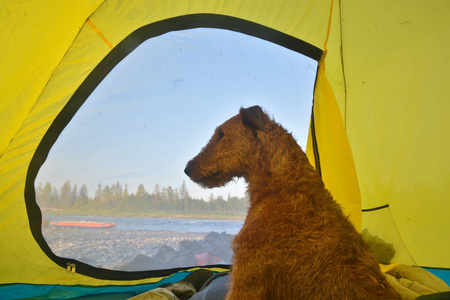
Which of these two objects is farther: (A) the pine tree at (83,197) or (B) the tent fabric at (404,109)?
(A) the pine tree at (83,197)

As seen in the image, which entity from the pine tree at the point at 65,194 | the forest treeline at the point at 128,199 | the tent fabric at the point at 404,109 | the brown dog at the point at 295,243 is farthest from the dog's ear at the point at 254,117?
the pine tree at the point at 65,194

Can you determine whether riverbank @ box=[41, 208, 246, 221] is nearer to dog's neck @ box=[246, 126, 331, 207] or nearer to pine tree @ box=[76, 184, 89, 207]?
pine tree @ box=[76, 184, 89, 207]

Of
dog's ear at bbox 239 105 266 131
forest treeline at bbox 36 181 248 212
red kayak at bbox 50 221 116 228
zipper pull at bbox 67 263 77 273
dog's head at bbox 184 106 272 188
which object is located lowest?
zipper pull at bbox 67 263 77 273

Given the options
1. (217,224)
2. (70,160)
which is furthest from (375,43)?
(70,160)

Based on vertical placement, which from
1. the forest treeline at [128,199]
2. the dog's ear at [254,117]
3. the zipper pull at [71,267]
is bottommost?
the zipper pull at [71,267]

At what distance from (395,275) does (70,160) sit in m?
2.21

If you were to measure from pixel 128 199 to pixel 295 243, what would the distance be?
178cm

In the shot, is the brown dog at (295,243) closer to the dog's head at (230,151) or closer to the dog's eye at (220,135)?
the dog's head at (230,151)

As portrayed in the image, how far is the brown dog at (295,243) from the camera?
85 centimetres

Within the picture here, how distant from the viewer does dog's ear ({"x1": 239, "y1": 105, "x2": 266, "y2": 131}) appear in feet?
4.59

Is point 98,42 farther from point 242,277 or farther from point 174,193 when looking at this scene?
point 242,277

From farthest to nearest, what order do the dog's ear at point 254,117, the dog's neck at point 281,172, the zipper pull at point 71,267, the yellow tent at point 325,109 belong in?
the zipper pull at point 71,267
the yellow tent at point 325,109
the dog's ear at point 254,117
the dog's neck at point 281,172

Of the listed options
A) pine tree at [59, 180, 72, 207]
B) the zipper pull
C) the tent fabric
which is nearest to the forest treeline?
pine tree at [59, 180, 72, 207]

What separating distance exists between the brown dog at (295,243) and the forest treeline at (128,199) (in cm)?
71
